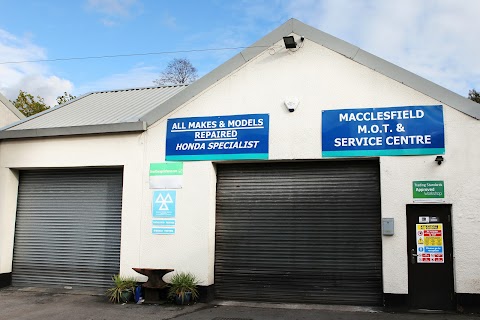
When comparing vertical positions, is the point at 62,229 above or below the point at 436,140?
below

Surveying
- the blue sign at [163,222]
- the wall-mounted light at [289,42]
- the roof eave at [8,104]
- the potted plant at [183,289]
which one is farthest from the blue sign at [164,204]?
the roof eave at [8,104]

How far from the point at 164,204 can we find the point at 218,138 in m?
2.09

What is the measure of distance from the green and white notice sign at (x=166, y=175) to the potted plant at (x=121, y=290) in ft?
7.61

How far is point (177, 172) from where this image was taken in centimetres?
1094

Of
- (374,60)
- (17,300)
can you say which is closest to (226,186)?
(374,60)

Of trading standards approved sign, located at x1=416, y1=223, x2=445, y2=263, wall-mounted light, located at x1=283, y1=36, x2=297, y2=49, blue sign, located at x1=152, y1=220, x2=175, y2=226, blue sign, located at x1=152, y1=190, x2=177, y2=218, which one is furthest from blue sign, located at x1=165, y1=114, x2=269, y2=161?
trading standards approved sign, located at x1=416, y1=223, x2=445, y2=263

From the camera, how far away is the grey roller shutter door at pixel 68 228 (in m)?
11.8

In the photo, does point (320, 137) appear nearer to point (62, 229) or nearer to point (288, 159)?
point (288, 159)

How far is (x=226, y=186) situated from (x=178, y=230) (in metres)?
1.60

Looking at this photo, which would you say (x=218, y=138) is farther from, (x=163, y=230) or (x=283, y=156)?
(x=163, y=230)

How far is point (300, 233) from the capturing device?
10.5 metres

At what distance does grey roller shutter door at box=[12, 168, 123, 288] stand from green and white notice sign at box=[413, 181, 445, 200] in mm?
7311

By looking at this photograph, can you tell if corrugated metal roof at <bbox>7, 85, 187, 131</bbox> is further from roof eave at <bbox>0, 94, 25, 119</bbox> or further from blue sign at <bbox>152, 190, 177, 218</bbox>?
roof eave at <bbox>0, 94, 25, 119</bbox>

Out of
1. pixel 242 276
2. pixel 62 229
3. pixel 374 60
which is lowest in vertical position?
pixel 242 276
